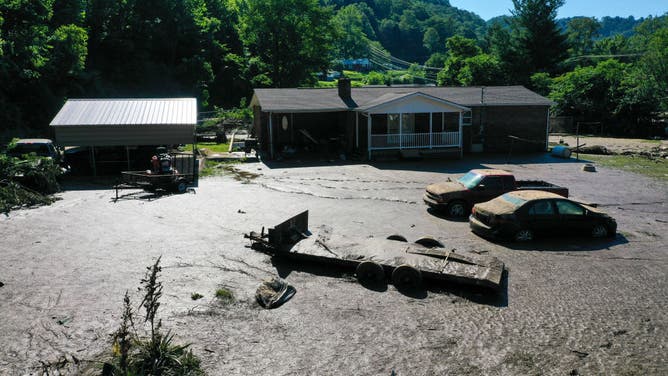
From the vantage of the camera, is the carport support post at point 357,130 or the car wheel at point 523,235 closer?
the car wheel at point 523,235

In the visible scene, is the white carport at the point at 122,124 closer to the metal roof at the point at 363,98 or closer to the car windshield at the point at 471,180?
the metal roof at the point at 363,98

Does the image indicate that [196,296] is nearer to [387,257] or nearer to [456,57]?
[387,257]

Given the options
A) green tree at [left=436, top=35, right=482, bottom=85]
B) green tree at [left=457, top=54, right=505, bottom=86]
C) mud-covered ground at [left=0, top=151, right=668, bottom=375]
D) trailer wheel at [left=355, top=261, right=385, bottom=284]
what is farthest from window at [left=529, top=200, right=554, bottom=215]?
green tree at [left=436, top=35, right=482, bottom=85]

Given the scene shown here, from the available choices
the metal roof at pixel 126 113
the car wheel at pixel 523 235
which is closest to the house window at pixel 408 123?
the metal roof at pixel 126 113

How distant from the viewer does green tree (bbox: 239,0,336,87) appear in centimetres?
6581

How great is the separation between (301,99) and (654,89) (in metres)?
31.4

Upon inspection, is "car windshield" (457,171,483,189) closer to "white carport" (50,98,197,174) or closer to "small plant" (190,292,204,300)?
"small plant" (190,292,204,300)

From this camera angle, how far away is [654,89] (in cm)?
4625

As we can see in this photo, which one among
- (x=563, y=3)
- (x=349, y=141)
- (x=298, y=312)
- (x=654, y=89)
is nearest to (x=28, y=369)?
(x=298, y=312)

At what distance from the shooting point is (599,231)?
50.7ft

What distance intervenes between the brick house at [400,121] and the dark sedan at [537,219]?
51.9 ft

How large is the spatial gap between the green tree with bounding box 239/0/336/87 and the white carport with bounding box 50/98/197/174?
4012 centimetres

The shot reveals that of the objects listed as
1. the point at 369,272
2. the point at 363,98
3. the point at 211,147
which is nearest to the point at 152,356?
the point at 369,272

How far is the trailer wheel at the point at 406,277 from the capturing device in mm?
11562
